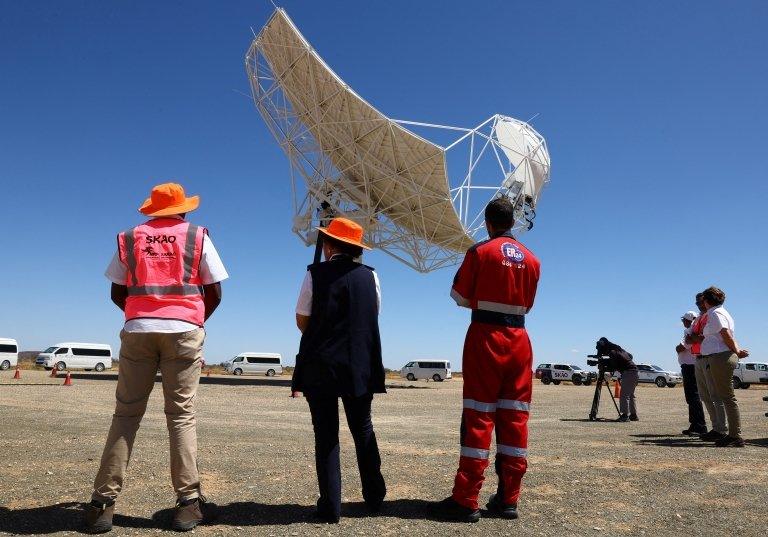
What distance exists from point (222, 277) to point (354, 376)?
1.06m

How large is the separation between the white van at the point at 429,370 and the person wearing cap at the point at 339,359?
4641 centimetres

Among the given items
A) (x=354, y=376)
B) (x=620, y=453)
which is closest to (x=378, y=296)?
(x=354, y=376)

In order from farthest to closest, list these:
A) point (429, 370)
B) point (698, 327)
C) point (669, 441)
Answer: point (429, 370) < point (698, 327) < point (669, 441)

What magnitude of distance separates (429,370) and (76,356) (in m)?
26.4

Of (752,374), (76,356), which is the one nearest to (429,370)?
(752,374)

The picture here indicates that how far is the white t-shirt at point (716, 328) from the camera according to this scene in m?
7.61

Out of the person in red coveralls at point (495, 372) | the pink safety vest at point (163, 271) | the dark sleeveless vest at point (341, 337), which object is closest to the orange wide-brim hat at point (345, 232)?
the dark sleeveless vest at point (341, 337)

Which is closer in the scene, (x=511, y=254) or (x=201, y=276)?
(x=201, y=276)

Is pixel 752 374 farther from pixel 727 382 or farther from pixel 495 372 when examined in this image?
pixel 495 372

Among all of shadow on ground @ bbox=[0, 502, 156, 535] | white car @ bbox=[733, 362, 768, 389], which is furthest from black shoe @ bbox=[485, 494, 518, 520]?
white car @ bbox=[733, 362, 768, 389]

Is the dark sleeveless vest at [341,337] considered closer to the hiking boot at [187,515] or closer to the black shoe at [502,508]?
the hiking boot at [187,515]

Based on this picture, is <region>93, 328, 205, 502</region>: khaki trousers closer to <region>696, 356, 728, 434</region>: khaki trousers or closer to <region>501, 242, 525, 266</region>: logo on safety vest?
<region>501, 242, 525, 266</region>: logo on safety vest

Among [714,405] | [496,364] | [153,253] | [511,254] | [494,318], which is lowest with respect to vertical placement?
[714,405]

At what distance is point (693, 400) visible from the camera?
9.31 meters
